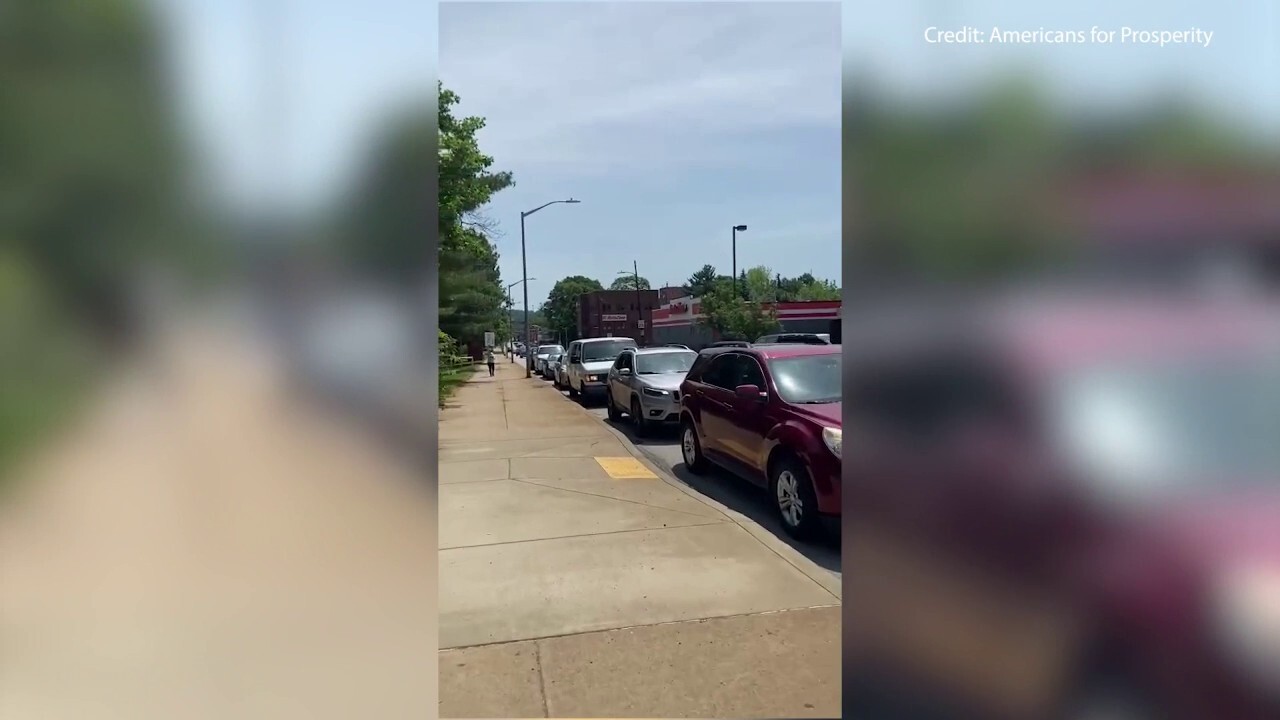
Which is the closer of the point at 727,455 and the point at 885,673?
the point at 885,673

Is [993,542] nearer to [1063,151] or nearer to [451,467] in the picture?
[1063,151]

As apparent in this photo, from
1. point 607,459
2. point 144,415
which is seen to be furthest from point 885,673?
point 607,459

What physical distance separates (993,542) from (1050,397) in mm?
591

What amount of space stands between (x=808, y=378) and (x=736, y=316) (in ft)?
84.5

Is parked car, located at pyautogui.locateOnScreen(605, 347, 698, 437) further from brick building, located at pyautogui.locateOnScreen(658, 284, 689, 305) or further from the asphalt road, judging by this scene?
brick building, located at pyautogui.locateOnScreen(658, 284, 689, 305)

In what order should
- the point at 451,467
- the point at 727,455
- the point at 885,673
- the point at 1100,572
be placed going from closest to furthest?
the point at 1100,572, the point at 885,673, the point at 727,455, the point at 451,467

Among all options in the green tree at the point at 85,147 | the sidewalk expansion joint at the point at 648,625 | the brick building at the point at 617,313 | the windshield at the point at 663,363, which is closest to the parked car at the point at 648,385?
the windshield at the point at 663,363

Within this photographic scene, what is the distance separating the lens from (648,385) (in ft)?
42.7

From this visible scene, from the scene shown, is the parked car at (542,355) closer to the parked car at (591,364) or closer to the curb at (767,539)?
the parked car at (591,364)

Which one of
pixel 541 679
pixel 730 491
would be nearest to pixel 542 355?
pixel 730 491

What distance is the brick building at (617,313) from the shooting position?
137 ft

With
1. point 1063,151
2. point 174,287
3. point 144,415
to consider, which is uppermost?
point 1063,151

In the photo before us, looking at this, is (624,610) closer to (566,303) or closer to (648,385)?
(648,385)

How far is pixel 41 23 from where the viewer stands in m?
3.12
